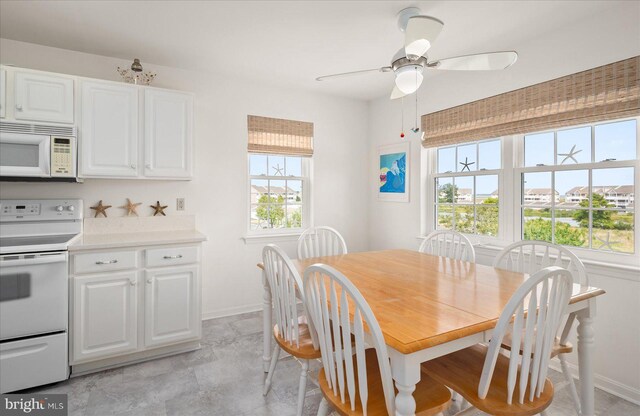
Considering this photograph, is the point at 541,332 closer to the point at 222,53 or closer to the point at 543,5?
the point at 543,5

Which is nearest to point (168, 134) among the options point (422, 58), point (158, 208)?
point (158, 208)

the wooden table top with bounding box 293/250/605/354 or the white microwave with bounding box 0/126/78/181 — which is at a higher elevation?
the white microwave with bounding box 0/126/78/181

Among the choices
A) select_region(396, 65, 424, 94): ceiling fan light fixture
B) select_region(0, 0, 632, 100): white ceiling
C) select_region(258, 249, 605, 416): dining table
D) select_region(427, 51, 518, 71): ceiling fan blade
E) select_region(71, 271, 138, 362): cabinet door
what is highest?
select_region(0, 0, 632, 100): white ceiling

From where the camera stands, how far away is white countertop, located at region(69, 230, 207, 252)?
7.51 feet

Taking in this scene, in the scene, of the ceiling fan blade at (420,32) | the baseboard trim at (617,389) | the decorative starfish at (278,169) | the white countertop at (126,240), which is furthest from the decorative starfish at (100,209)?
the baseboard trim at (617,389)

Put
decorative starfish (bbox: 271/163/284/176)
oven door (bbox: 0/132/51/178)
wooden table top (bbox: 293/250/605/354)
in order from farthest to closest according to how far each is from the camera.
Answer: decorative starfish (bbox: 271/163/284/176), oven door (bbox: 0/132/51/178), wooden table top (bbox: 293/250/605/354)

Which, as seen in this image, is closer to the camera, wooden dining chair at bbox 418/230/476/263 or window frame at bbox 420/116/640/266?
window frame at bbox 420/116/640/266

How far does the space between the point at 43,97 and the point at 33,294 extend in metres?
1.36

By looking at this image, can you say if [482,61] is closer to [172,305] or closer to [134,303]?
[172,305]

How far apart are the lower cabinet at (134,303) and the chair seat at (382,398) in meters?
A: 1.57

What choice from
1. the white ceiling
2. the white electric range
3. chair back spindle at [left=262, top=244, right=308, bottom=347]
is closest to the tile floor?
the white electric range

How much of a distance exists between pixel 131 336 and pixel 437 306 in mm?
2164

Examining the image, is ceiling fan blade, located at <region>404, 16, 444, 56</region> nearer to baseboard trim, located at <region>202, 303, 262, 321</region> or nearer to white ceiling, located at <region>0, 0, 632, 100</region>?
white ceiling, located at <region>0, 0, 632, 100</region>

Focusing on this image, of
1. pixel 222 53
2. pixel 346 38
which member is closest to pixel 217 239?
pixel 222 53
